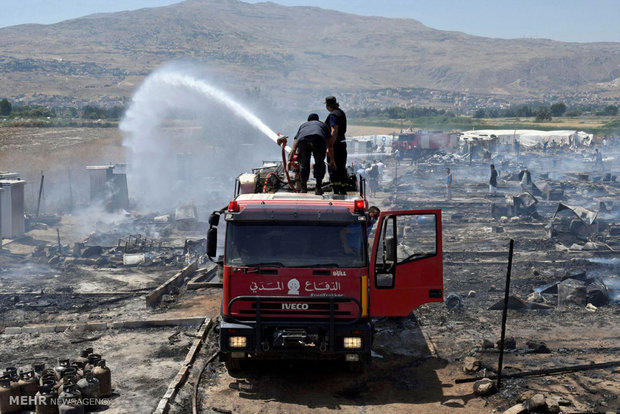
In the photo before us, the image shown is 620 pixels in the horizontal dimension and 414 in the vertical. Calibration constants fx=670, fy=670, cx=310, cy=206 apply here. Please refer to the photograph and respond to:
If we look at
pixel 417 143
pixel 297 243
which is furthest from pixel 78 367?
pixel 417 143

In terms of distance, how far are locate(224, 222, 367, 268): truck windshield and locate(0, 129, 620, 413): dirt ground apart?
6.51 feet

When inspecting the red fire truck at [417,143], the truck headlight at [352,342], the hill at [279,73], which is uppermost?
the hill at [279,73]

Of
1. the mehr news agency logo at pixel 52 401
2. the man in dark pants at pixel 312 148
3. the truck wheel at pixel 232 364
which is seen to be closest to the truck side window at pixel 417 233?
the man in dark pants at pixel 312 148

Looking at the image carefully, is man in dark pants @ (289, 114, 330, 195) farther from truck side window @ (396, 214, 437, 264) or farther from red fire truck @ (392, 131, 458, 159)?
red fire truck @ (392, 131, 458, 159)

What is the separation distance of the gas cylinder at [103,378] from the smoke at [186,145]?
21.1 m

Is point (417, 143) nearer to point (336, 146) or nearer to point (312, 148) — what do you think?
point (336, 146)

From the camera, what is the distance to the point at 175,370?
35.1 ft

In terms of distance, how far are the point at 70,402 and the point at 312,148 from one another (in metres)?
5.18

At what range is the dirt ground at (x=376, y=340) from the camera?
931cm

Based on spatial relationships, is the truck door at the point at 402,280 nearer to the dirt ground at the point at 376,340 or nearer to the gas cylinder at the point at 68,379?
the dirt ground at the point at 376,340

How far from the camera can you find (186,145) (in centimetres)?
5134

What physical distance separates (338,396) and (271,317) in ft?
4.94

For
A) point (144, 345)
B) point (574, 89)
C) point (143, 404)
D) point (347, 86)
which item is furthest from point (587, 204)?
point (574, 89)

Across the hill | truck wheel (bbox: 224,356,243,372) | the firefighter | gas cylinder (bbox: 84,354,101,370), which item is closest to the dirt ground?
truck wheel (bbox: 224,356,243,372)
